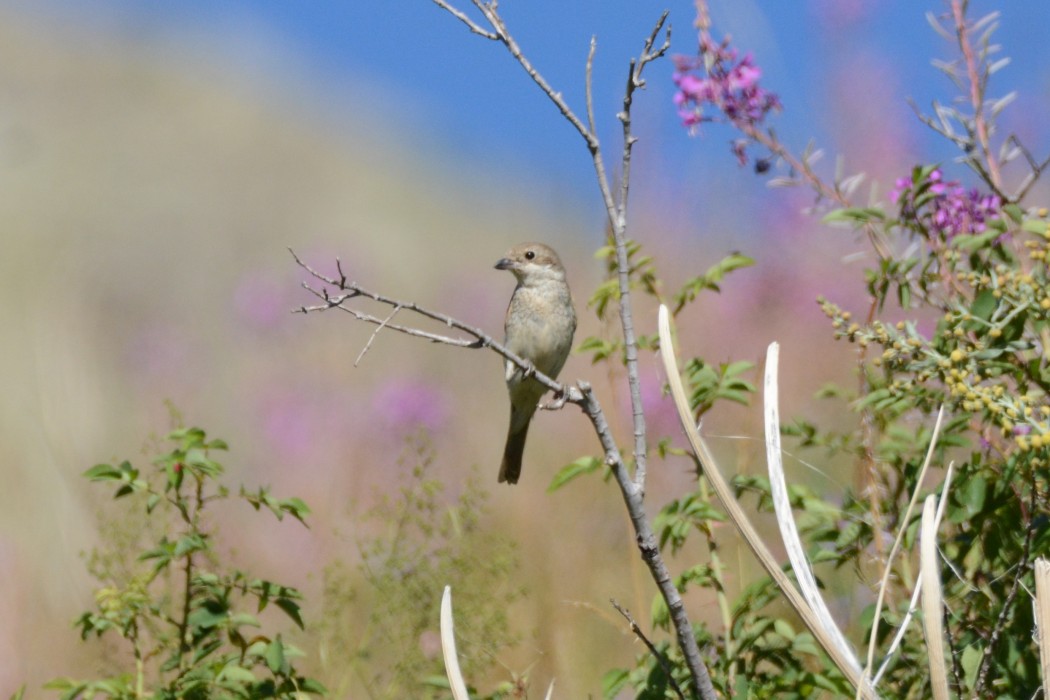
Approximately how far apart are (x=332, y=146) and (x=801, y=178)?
71.6 feet

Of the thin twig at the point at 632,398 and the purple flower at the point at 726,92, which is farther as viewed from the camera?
the purple flower at the point at 726,92

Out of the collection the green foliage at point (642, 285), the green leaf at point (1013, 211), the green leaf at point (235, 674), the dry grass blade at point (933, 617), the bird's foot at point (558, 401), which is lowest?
the green leaf at point (235, 674)

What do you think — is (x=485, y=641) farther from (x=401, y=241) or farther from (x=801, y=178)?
(x=401, y=241)

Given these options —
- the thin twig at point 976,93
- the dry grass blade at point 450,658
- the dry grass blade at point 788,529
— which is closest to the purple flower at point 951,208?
the thin twig at point 976,93

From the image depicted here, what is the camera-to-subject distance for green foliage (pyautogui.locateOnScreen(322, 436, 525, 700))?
3.25 metres

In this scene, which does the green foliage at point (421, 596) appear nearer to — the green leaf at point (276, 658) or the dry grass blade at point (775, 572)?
the green leaf at point (276, 658)

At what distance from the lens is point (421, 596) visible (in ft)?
11.0

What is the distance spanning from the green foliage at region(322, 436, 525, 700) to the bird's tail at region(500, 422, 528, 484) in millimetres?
535

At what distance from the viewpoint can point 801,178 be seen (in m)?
3.18

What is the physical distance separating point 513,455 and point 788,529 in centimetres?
243

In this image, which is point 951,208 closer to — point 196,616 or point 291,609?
point 291,609

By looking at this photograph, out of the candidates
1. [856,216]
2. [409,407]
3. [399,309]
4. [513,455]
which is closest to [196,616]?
[399,309]

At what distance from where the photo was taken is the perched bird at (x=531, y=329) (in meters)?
4.20

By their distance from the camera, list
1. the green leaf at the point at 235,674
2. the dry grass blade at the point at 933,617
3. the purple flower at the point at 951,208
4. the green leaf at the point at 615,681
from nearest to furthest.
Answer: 1. the dry grass blade at the point at 933,617
2. the green leaf at the point at 235,674
3. the green leaf at the point at 615,681
4. the purple flower at the point at 951,208
